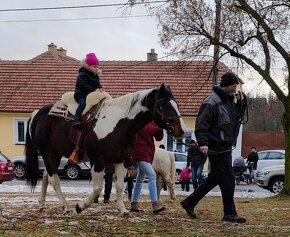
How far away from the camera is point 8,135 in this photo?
104 ft

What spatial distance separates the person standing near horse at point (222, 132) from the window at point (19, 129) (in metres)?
25.5

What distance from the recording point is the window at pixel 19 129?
3148cm

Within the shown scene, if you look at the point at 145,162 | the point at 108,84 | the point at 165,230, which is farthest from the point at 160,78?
the point at 165,230

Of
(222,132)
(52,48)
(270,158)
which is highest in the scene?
(52,48)

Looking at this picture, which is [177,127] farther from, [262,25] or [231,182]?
[262,25]

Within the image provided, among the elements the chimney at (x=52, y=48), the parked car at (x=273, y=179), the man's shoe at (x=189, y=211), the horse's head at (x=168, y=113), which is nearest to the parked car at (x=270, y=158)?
the parked car at (x=273, y=179)

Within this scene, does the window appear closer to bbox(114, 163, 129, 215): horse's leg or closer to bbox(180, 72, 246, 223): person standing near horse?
bbox(114, 163, 129, 215): horse's leg

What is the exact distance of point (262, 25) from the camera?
44.8 ft

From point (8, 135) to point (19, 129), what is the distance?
2.55 feet

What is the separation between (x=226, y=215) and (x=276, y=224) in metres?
0.72

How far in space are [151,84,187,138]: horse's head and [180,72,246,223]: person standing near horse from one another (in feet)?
0.97

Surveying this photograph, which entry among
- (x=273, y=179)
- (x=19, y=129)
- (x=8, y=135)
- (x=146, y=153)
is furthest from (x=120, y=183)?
(x=8, y=135)

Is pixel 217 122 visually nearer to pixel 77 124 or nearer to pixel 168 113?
pixel 168 113

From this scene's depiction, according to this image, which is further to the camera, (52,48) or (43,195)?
(52,48)
